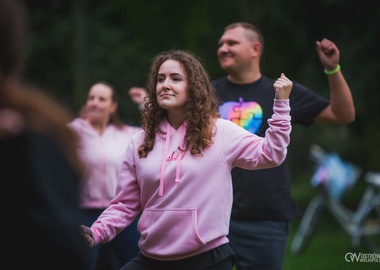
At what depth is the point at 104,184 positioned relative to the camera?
511 cm

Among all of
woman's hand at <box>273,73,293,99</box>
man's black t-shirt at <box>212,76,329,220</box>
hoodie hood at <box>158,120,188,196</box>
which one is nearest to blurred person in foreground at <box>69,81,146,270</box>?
man's black t-shirt at <box>212,76,329,220</box>

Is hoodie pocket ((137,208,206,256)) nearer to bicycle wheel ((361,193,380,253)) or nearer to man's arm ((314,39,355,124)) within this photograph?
man's arm ((314,39,355,124))

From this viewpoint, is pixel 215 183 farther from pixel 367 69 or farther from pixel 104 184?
pixel 367 69

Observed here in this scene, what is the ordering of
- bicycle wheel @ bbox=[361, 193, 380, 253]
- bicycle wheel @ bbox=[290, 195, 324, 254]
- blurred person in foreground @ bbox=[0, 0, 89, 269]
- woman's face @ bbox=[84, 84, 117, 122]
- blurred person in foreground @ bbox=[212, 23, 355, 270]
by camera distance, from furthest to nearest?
bicycle wheel @ bbox=[290, 195, 324, 254], bicycle wheel @ bbox=[361, 193, 380, 253], woman's face @ bbox=[84, 84, 117, 122], blurred person in foreground @ bbox=[212, 23, 355, 270], blurred person in foreground @ bbox=[0, 0, 89, 269]

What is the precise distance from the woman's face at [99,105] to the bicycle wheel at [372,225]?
443 cm

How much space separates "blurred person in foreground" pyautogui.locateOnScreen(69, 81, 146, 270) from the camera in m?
4.86

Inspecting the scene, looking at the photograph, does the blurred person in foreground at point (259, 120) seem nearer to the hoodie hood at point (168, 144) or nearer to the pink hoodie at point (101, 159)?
the hoodie hood at point (168, 144)

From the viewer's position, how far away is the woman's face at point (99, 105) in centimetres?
550

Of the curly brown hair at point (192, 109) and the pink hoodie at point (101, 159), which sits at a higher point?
the curly brown hair at point (192, 109)

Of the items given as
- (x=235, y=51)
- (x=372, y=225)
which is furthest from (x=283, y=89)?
(x=372, y=225)

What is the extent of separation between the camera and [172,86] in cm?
322

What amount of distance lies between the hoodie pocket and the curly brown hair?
356 millimetres

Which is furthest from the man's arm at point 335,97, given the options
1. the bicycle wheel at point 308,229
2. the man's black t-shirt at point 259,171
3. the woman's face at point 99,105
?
the bicycle wheel at point 308,229

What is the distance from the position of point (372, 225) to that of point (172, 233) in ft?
20.4
